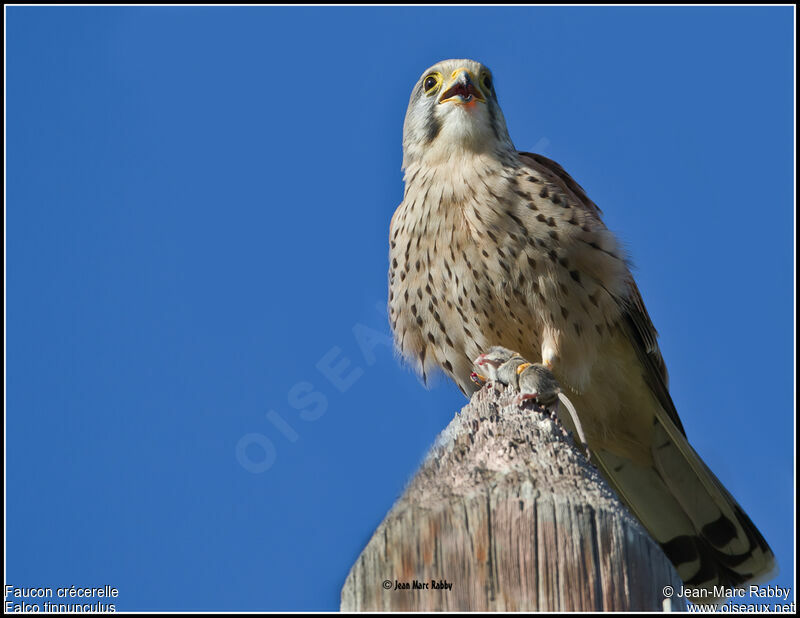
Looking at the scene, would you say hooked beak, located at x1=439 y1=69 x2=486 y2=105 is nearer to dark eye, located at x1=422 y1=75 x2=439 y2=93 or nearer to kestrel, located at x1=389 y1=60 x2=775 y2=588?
kestrel, located at x1=389 y1=60 x2=775 y2=588

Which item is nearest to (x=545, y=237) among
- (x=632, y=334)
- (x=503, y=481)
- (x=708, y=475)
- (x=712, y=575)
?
(x=632, y=334)

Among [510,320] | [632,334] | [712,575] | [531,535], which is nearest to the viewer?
[531,535]

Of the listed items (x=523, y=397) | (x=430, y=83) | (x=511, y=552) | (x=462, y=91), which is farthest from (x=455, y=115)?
(x=511, y=552)

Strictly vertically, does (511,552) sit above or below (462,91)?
below

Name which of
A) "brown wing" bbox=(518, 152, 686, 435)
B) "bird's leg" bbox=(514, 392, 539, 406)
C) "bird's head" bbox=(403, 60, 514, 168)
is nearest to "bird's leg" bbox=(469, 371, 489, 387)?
"brown wing" bbox=(518, 152, 686, 435)

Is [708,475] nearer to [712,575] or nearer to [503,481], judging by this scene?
[712,575]

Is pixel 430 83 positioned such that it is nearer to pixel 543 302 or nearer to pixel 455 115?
pixel 455 115

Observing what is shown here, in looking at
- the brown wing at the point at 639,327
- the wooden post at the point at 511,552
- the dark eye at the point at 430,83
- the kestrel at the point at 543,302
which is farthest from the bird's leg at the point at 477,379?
the wooden post at the point at 511,552

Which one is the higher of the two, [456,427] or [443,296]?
[443,296]
